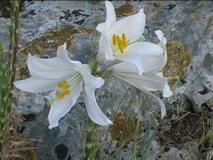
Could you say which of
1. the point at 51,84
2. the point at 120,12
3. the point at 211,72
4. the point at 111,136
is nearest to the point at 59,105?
the point at 51,84

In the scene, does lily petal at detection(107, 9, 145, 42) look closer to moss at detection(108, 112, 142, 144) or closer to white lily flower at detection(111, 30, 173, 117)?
white lily flower at detection(111, 30, 173, 117)

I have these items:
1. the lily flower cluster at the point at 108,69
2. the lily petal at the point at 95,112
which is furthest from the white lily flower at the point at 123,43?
the lily petal at the point at 95,112

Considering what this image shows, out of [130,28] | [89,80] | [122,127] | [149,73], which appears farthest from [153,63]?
[122,127]

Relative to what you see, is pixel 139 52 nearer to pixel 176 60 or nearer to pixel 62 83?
pixel 62 83

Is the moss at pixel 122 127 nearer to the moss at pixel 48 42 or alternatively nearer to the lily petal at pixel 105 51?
the moss at pixel 48 42

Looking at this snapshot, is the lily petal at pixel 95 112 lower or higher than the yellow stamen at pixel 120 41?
lower

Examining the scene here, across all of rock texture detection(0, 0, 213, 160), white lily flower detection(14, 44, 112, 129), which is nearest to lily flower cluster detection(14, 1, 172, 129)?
white lily flower detection(14, 44, 112, 129)

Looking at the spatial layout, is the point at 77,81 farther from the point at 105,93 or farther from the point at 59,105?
the point at 105,93
